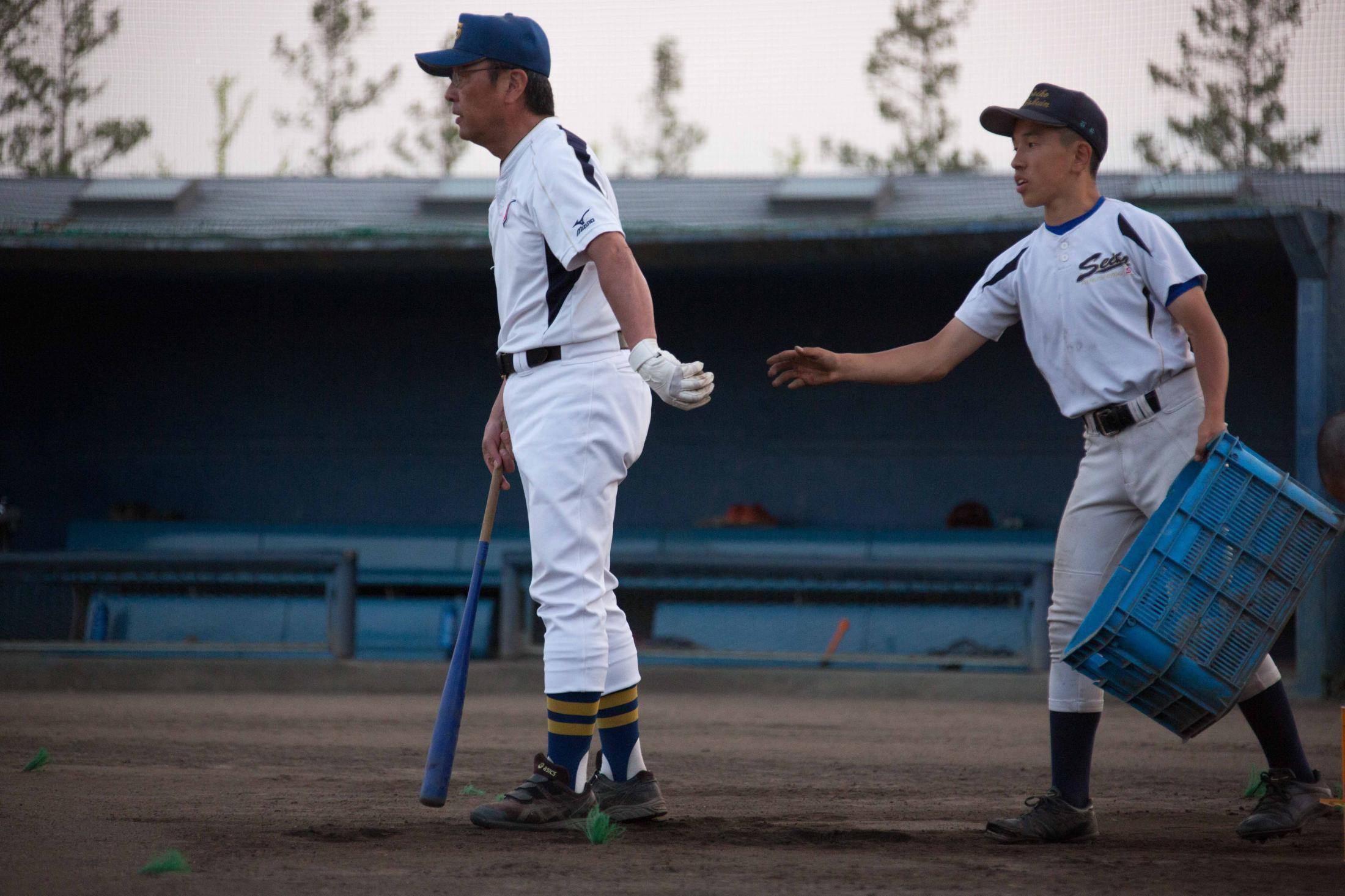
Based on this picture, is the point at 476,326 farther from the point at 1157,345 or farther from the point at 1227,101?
the point at 1157,345

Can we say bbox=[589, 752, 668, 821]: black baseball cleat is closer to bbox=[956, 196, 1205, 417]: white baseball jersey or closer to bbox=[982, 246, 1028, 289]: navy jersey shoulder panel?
bbox=[956, 196, 1205, 417]: white baseball jersey

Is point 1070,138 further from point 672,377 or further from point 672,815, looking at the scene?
point 672,815

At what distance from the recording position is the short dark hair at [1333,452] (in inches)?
309

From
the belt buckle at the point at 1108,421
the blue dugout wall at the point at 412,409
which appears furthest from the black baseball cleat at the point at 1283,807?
the blue dugout wall at the point at 412,409

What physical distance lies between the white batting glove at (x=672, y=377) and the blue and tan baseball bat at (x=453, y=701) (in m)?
0.62

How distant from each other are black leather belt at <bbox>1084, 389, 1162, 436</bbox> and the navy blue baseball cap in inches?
71.9

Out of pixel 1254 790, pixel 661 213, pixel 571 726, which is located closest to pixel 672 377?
pixel 571 726

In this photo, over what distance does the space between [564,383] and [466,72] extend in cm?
92

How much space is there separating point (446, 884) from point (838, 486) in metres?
10.2

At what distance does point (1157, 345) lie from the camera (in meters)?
3.76

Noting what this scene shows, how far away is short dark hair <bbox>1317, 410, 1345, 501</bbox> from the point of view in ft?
25.7

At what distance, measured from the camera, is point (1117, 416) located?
3.77 m

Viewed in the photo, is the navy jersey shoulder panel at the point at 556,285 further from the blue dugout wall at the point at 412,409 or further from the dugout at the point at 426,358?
the blue dugout wall at the point at 412,409

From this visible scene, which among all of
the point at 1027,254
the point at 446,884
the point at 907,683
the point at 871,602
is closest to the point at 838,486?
the point at 871,602
